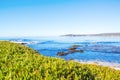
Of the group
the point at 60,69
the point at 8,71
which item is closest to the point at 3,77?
the point at 8,71

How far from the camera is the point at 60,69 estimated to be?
762 cm

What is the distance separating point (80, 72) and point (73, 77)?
502 mm

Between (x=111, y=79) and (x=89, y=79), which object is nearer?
(x=89, y=79)

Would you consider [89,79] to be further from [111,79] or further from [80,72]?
[111,79]

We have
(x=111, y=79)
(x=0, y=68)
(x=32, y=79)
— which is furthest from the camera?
(x=111, y=79)

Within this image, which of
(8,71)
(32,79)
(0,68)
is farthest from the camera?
(0,68)

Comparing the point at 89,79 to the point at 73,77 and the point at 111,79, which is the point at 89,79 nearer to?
the point at 73,77

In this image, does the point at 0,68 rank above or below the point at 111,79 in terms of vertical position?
above

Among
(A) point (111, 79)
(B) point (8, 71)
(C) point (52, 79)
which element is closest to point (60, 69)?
(C) point (52, 79)

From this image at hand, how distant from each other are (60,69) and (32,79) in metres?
1.13

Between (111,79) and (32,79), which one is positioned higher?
(32,79)

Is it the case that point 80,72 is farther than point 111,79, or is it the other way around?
point 111,79

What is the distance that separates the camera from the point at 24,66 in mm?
7672

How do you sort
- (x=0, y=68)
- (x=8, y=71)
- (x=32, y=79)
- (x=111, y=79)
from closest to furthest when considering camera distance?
(x=32, y=79) → (x=8, y=71) → (x=0, y=68) → (x=111, y=79)
